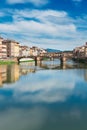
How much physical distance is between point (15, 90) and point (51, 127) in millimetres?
9699

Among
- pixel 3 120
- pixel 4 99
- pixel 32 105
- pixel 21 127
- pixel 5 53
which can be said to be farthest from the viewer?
pixel 5 53

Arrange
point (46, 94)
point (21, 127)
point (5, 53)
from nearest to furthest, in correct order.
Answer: point (21, 127)
point (46, 94)
point (5, 53)

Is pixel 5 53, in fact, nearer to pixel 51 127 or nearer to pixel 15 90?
pixel 15 90

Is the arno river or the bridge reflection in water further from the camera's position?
the bridge reflection in water

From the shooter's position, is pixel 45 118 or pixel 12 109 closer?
pixel 45 118

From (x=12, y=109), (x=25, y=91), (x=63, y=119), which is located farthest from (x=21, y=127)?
(x=25, y=91)

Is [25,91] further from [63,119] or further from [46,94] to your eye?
[63,119]

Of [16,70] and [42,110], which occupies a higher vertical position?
[16,70]

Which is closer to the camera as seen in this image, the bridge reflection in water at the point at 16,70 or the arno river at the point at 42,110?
the arno river at the point at 42,110

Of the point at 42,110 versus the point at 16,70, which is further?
the point at 16,70

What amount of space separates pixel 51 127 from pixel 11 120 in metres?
1.91

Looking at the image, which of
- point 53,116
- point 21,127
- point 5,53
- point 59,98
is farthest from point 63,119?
point 5,53

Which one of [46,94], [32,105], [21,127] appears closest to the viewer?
[21,127]

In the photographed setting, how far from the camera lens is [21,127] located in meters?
11.7
